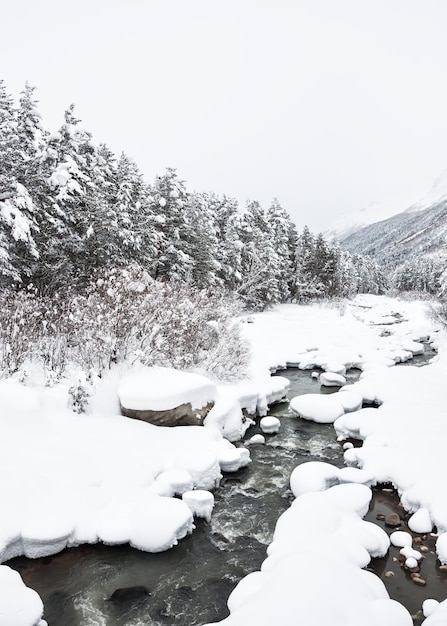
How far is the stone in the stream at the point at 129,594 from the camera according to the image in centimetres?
505

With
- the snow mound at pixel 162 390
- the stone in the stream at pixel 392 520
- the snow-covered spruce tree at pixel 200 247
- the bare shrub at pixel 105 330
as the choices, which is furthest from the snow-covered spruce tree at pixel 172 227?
the stone in the stream at pixel 392 520

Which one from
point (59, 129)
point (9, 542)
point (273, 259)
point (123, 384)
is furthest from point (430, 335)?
point (9, 542)

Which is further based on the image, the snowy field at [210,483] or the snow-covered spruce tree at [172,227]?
the snow-covered spruce tree at [172,227]

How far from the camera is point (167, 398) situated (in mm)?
9203

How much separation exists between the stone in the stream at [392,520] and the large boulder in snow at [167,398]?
442cm

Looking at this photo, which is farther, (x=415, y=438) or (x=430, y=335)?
(x=430, y=335)

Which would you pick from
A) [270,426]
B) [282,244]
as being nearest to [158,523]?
[270,426]

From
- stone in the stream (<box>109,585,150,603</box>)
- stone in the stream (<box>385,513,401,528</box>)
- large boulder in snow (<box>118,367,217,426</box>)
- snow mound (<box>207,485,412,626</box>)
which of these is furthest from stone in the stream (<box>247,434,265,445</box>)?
stone in the stream (<box>109,585,150,603</box>)

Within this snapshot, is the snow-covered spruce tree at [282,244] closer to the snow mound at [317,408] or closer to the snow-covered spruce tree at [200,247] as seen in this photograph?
the snow-covered spruce tree at [200,247]

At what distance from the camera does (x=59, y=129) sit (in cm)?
1670

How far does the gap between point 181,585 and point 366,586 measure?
7.71 ft

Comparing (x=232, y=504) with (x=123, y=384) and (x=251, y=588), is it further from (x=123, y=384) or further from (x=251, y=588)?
(x=123, y=384)

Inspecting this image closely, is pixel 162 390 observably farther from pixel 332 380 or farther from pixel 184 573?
pixel 332 380

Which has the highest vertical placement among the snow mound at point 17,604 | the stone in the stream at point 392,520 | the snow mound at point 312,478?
the snow mound at point 17,604
